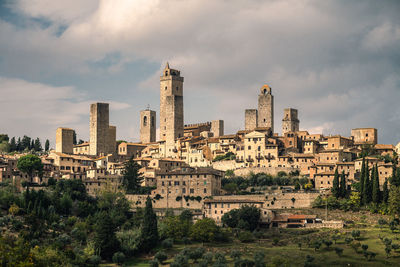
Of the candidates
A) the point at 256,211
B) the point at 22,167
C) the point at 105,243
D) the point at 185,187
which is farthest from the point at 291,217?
the point at 22,167

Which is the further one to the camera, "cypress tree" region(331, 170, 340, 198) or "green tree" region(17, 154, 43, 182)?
"green tree" region(17, 154, 43, 182)

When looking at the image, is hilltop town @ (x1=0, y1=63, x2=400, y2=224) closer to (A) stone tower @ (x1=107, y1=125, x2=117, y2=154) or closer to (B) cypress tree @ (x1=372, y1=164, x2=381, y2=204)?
(A) stone tower @ (x1=107, y1=125, x2=117, y2=154)

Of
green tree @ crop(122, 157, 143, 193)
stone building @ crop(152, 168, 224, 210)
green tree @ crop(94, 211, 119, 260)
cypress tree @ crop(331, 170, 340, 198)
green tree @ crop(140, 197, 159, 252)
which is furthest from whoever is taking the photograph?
green tree @ crop(122, 157, 143, 193)

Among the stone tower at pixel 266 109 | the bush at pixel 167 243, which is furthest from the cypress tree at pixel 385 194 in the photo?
the stone tower at pixel 266 109

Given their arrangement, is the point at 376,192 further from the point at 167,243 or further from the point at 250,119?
the point at 250,119

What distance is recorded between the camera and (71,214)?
311 feet

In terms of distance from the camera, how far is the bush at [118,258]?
8069 centimetres

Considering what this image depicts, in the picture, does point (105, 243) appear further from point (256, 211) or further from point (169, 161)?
point (169, 161)

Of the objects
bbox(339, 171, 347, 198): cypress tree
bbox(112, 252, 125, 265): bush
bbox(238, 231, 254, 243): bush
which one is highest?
bbox(339, 171, 347, 198): cypress tree

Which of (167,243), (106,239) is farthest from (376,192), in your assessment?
(106,239)

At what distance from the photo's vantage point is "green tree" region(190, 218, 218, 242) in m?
85.7

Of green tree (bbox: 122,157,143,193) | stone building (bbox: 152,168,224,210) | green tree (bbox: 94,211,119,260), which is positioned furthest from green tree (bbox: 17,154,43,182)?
green tree (bbox: 94,211,119,260)

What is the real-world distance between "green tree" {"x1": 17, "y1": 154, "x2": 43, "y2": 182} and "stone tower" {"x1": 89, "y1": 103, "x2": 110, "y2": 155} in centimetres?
2845

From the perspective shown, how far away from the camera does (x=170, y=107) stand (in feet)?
445
